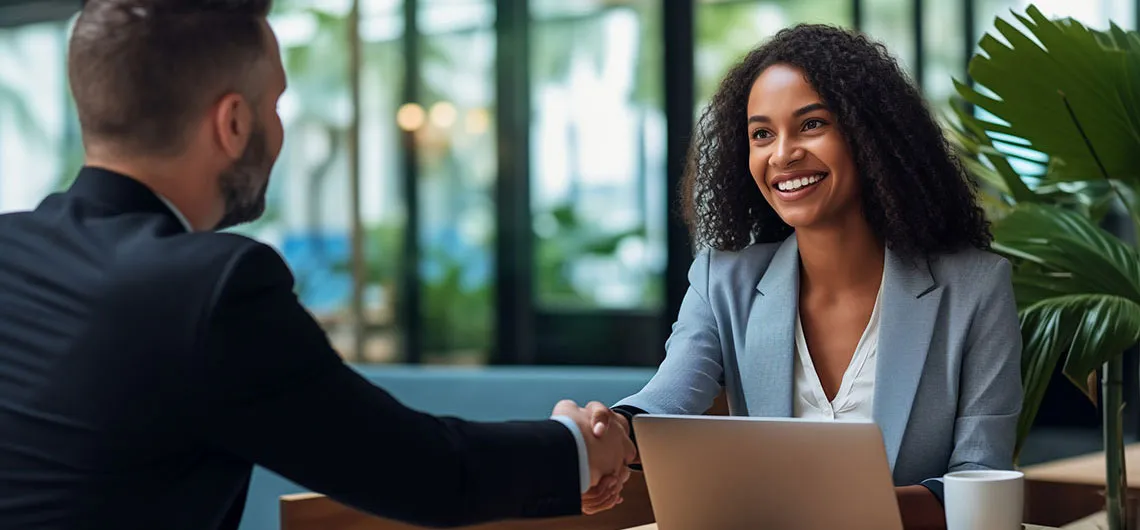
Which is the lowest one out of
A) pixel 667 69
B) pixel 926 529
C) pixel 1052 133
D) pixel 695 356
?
pixel 926 529

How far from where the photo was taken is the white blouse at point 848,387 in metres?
1.97

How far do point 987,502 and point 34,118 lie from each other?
18.1ft

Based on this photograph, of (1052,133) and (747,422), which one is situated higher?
(1052,133)

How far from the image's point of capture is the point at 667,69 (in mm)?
4867

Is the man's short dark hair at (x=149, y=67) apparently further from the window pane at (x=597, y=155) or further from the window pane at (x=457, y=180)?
the window pane at (x=457, y=180)

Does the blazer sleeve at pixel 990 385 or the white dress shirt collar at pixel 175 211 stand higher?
the white dress shirt collar at pixel 175 211

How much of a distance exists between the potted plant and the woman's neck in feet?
1.07

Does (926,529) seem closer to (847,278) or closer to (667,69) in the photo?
(847,278)

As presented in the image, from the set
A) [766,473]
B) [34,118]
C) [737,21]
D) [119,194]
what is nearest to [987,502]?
[766,473]

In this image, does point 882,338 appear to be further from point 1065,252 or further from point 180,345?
point 180,345

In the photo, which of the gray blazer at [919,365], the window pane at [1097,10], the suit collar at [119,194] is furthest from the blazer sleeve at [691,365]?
the window pane at [1097,10]

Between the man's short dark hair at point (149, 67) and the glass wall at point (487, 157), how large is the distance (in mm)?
3605

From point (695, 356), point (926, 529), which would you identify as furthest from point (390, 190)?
point (926, 529)

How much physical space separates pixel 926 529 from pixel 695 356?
53 centimetres
